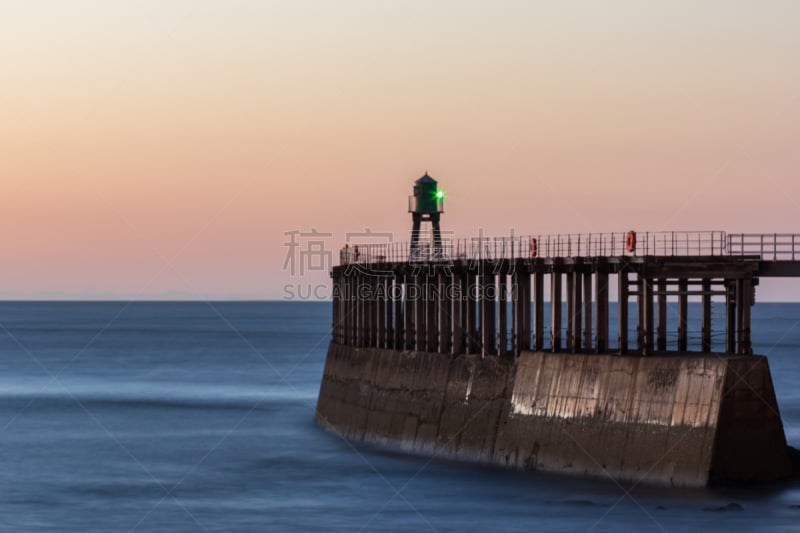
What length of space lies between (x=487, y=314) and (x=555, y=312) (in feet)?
15.6

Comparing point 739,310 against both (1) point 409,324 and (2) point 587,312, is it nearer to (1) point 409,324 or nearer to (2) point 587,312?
(2) point 587,312

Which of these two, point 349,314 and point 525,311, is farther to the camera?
point 349,314

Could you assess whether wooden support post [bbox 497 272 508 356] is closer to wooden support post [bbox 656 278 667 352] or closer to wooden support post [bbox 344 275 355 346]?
wooden support post [bbox 656 278 667 352]

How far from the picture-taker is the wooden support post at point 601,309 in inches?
1626

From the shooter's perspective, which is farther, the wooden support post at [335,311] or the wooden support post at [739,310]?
the wooden support post at [335,311]

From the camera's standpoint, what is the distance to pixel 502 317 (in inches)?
1831

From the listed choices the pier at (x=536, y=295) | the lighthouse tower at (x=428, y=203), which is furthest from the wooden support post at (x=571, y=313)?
the lighthouse tower at (x=428, y=203)

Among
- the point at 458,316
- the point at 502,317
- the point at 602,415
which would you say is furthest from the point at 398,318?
the point at 602,415

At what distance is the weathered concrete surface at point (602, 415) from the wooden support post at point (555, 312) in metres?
0.81

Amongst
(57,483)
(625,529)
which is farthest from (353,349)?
(625,529)

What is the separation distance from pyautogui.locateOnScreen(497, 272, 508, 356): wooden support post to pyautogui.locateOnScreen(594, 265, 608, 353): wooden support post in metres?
Answer: 4.88

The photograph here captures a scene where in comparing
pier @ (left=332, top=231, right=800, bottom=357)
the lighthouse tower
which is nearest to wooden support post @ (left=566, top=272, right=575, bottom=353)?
pier @ (left=332, top=231, right=800, bottom=357)

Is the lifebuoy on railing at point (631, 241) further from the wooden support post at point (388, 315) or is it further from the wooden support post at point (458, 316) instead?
the wooden support post at point (388, 315)

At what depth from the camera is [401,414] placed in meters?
50.3
